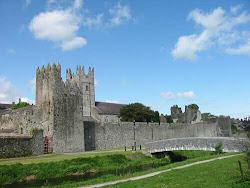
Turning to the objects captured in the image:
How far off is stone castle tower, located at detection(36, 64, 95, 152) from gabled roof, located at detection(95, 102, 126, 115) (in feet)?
131

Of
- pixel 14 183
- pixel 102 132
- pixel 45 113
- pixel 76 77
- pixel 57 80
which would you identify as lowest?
pixel 14 183

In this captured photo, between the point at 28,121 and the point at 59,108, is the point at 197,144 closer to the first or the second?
the point at 59,108

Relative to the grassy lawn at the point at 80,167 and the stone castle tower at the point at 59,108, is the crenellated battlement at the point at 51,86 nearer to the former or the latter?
the stone castle tower at the point at 59,108

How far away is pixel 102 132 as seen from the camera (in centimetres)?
3825

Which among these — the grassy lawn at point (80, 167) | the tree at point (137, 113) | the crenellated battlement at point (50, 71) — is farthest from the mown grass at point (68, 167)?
the tree at point (137, 113)

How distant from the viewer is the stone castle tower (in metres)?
30.6

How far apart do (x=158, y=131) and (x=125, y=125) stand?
9.45m

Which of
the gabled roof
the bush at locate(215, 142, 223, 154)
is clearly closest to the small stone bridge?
the bush at locate(215, 142, 223, 154)

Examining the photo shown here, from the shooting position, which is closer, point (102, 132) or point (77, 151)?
point (77, 151)

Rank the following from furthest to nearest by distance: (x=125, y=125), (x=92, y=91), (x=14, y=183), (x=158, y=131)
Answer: (x=92, y=91), (x=158, y=131), (x=125, y=125), (x=14, y=183)

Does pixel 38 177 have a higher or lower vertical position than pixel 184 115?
lower

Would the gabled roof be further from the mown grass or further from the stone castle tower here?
the mown grass

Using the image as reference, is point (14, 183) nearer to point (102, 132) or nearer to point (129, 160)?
point (129, 160)

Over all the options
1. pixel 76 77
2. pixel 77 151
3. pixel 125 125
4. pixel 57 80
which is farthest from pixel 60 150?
pixel 76 77
